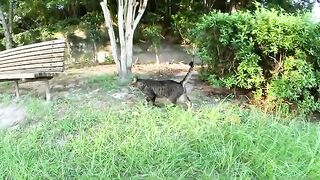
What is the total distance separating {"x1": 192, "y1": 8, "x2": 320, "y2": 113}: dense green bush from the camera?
5207 mm

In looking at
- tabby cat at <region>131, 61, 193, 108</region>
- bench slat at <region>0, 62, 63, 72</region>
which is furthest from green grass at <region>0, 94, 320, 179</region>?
bench slat at <region>0, 62, 63, 72</region>

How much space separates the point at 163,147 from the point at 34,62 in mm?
3363

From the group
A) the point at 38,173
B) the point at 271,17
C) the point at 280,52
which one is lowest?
the point at 38,173

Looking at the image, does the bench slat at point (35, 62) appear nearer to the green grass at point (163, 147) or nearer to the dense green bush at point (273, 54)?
the green grass at point (163, 147)

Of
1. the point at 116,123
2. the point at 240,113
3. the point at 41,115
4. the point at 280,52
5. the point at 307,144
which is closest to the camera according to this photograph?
the point at 307,144

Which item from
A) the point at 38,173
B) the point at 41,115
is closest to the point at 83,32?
the point at 41,115

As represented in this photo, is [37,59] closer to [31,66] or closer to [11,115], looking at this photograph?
[31,66]

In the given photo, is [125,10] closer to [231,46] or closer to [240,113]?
[231,46]

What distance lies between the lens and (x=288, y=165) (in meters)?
3.37

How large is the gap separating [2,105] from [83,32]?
15.7ft

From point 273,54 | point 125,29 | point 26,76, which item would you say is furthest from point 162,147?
point 125,29

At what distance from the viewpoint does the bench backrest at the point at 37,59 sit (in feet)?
19.8

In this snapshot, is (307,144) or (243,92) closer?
(307,144)

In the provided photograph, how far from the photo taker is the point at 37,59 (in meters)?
6.16
